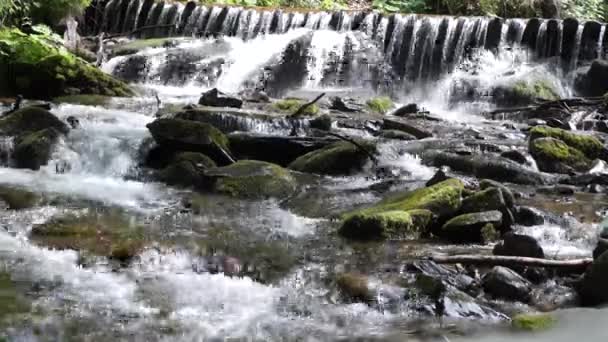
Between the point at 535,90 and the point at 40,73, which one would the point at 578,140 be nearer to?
the point at 535,90

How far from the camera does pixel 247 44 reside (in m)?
17.9

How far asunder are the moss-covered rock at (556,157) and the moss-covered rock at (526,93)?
4.52m

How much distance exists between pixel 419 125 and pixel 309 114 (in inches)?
73.6

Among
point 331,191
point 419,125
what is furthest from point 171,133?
point 419,125

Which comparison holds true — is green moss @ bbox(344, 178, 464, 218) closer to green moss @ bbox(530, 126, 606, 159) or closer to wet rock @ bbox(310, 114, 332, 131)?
wet rock @ bbox(310, 114, 332, 131)

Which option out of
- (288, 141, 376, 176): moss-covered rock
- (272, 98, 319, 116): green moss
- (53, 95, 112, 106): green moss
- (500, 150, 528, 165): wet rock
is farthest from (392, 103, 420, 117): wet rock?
(53, 95, 112, 106): green moss

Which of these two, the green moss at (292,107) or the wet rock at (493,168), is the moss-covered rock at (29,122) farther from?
the wet rock at (493,168)

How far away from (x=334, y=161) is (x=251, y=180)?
1373mm

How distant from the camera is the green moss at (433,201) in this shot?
6.88 metres

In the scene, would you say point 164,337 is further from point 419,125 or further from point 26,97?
point 26,97

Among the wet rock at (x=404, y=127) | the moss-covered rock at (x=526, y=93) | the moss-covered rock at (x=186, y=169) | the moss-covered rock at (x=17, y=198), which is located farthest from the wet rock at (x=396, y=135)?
the moss-covered rock at (x=17, y=198)

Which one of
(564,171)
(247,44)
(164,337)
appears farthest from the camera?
(247,44)

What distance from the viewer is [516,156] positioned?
9.84 metres

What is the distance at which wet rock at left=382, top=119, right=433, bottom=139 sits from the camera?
1125 cm
